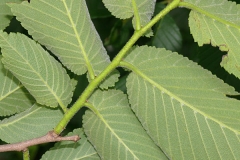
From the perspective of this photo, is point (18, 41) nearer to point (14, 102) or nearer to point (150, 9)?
point (14, 102)

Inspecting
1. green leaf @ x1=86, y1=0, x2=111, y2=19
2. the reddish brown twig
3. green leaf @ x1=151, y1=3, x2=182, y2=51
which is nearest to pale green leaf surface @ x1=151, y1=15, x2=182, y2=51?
green leaf @ x1=151, y1=3, x2=182, y2=51

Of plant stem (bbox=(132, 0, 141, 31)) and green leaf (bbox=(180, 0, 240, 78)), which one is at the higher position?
plant stem (bbox=(132, 0, 141, 31))

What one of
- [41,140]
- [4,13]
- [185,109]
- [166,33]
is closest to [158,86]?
[185,109]

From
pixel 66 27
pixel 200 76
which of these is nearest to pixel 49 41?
pixel 66 27

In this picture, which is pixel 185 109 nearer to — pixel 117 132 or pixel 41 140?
pixel 117 132

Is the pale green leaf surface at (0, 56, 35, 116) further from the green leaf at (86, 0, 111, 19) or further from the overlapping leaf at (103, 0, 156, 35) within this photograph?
the green leaf at (86, 0, 111, 19)

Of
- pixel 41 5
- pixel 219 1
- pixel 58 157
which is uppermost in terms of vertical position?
pixel 41 5
